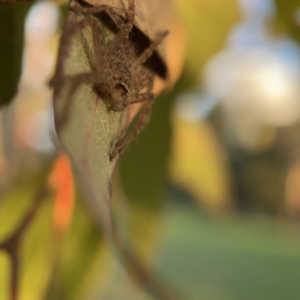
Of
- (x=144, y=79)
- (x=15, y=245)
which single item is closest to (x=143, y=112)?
(x=144, y=79)

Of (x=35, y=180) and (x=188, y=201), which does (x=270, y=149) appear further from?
(x=35, y=180)

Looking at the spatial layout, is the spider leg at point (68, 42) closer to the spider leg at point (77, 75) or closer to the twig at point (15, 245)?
the spider leg at point (77, 75)

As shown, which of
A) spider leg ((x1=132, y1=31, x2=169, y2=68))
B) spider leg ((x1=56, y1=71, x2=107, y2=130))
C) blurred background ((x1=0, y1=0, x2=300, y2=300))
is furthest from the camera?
blurred background ((x1=0, y1=0, x2=300, y2=300))

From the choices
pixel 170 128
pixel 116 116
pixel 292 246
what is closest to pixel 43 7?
pixel 116 116

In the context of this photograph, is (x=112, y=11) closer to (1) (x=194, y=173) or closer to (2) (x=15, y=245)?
(2) (x=15, y=245)

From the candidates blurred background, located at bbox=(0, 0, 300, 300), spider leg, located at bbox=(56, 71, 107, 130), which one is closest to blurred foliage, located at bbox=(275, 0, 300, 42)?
blurred background, located at bbox=(0, 0, 300, 300)

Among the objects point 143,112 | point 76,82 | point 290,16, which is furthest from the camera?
point 290,16

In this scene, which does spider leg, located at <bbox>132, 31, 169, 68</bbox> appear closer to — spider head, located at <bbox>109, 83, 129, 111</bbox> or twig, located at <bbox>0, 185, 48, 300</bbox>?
spider head, located at <bbox>109, 83, 129, 111</bbox>
